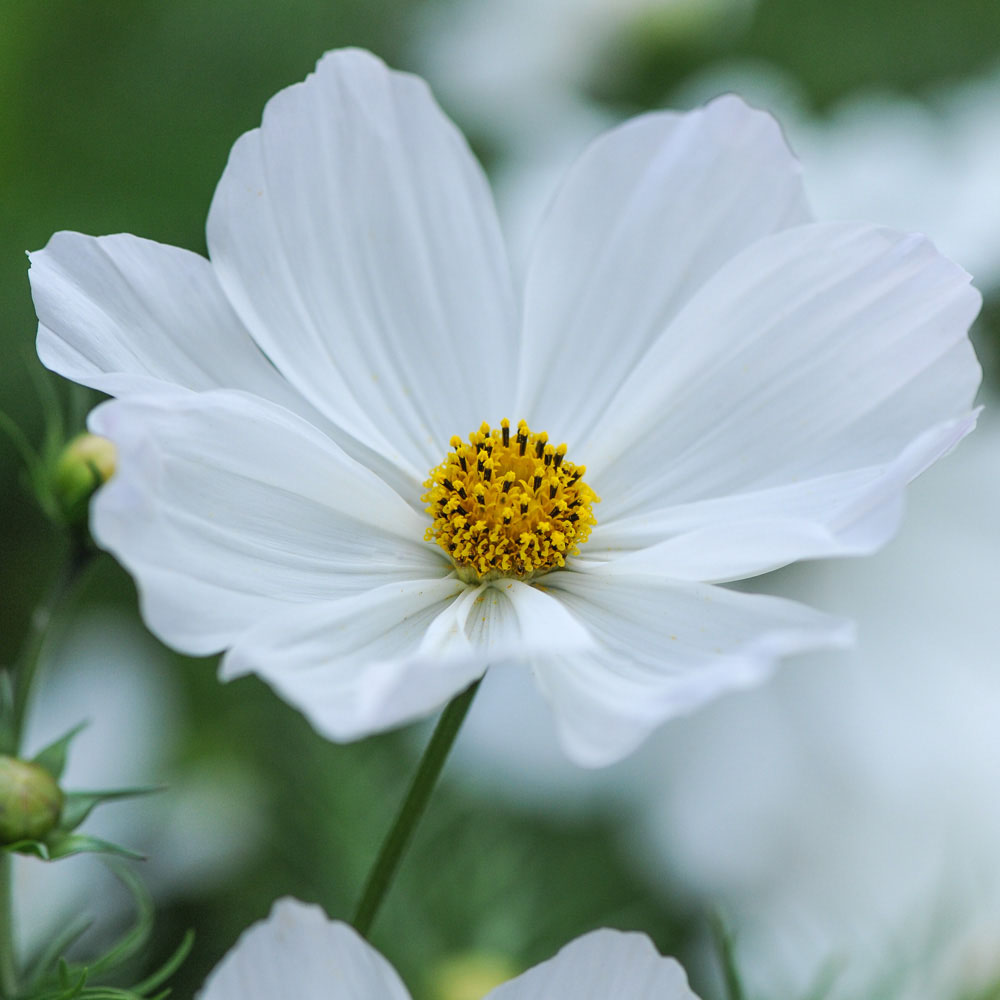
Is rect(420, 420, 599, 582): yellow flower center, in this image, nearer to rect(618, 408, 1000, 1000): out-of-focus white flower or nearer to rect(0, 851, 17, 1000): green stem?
rect(0, 851, 17, 1000): green stem

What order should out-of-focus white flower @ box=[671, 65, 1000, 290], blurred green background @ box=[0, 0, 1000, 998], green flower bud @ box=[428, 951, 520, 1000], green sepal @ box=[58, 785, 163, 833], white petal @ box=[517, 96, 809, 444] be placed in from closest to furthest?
1. green sepal @ box=[58, 785, 163, 833]
2. white petal @ box=[517, 96, 809, 444]
3. green flower bud @ box=[428, 951, 520, 1000]
4. blurred green background @ box=[0, 0, 1000, 998]
5. out-of-focus white flower @ box=[671, 65, 1000, 290]

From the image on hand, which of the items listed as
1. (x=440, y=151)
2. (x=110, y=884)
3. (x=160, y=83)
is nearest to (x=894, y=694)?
(x=110, y=884)

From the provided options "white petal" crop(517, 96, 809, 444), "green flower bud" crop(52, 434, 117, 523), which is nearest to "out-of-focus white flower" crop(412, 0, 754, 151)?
"white petal" crop(517, 96, 809, 444)

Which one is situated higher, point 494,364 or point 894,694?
point 494,364

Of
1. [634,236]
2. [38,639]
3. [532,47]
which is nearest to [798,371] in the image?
[634,236]

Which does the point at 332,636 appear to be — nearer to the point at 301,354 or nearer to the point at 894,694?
the point at 301,354

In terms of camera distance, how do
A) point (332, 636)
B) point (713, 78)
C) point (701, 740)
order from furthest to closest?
point (713, 78) < point (701, 740) < point (332, 636)
